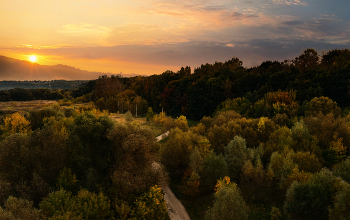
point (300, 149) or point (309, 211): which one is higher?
point (300, 149)

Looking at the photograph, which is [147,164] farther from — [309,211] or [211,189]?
[309,211]

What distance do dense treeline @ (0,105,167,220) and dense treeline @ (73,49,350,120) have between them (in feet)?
133

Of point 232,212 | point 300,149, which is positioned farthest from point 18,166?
point 300,149

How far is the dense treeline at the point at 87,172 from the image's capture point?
1016 inches

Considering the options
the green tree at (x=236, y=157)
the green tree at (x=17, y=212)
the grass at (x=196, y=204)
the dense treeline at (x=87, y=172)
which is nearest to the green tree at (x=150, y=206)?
the dense treeline at (x=87, y=172)

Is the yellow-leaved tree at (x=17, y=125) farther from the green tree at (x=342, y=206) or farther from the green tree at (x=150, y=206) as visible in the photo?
the green tree at (x=342, y=206)

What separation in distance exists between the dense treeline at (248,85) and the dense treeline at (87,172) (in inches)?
1597

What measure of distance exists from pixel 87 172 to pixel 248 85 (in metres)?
63.5

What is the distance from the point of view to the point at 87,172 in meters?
31.2

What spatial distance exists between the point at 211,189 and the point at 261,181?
26.1ft

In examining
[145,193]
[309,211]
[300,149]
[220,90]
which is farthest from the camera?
[220,90]

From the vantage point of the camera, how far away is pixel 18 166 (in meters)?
30.0

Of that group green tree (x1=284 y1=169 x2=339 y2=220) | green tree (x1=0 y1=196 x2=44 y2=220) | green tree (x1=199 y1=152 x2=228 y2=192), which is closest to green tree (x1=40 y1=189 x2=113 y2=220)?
green tree (x1=0 y1=196 x2=44 y2=220)

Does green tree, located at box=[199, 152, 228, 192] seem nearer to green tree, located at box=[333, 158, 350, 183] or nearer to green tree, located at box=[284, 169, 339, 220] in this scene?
green tree, located at box=[284, 169, 339, 220]
